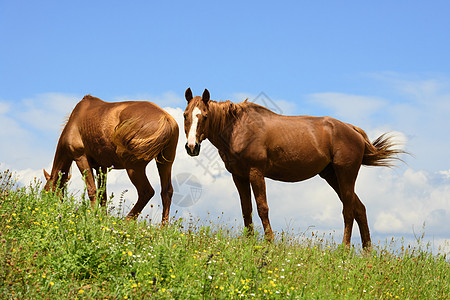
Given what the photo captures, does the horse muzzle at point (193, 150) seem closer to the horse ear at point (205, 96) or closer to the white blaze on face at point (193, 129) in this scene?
the white blaze on face at point (193, 129)

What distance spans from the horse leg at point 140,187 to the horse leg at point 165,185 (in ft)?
0.85

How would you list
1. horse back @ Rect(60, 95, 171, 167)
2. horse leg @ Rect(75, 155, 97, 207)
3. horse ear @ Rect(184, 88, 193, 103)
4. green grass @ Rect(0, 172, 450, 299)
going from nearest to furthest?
green grass @ Rect(0, 172, 450, 299)
horse ear @ Rect(184, 88, 193, 103)
horse back @ Rect(60, 95, 171, 167)
horse leg @ Rect(75, 155, 97, 207)

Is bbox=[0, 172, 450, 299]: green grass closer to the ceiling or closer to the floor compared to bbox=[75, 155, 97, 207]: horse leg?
closer to the floor

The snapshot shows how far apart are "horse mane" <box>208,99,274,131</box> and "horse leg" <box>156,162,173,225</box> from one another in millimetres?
1517

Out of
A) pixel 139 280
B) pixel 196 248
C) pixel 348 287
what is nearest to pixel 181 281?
pixel 139 280

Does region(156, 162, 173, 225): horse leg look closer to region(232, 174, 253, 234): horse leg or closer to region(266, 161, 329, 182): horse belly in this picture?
region(232, 174, 253, 234): horse leg

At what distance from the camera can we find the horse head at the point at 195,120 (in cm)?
846

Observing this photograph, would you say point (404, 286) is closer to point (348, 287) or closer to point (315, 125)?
point (348, 287)

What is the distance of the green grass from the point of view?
216 inches

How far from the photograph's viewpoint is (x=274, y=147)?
9297mm

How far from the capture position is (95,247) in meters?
6.03

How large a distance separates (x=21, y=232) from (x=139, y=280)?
235cm

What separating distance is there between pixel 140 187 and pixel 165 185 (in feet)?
1.65

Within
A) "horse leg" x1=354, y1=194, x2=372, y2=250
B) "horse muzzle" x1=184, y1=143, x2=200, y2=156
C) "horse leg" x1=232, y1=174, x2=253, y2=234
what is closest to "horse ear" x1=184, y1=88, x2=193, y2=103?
"horse muzzle" x1=184, y1=143, x2=200, y2=156
